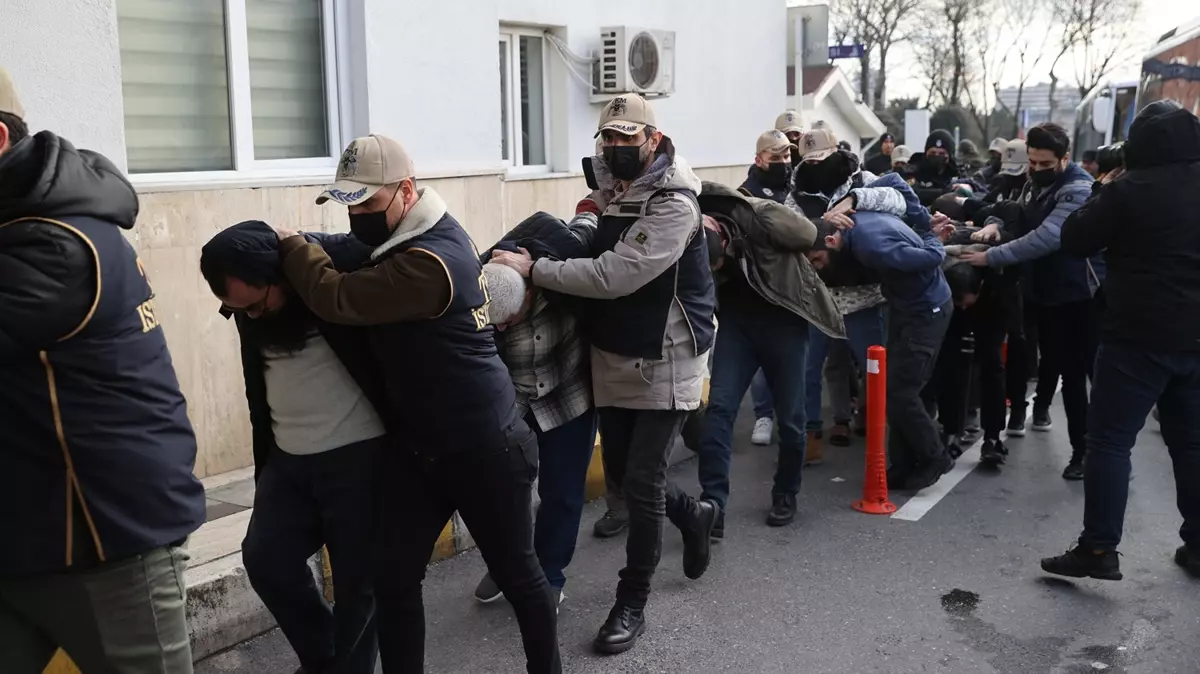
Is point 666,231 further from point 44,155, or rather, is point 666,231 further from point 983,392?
point 983,392

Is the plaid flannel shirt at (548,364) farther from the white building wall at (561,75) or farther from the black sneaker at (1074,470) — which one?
the black sneaker at (1074,470)

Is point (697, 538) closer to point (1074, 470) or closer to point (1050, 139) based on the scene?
point (1074, 470)

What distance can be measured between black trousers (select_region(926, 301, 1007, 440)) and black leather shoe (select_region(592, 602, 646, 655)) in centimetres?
308

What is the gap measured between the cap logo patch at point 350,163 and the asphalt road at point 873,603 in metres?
1.93

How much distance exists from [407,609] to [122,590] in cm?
95

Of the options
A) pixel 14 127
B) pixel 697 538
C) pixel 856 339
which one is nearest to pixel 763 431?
pixel 856 339

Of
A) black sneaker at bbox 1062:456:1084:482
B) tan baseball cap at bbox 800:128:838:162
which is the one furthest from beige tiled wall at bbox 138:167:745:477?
black sneaker at bbox 1062:456:1084:482

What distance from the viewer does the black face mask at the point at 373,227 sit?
132 inches

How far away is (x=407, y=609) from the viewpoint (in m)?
3.50

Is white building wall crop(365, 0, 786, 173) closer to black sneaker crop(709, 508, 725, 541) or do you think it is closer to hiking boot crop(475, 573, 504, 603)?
black sneaker crop(709, 508, 725, 541)

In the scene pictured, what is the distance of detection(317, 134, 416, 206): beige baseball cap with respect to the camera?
10.8 feet

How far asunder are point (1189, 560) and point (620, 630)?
8.59ft

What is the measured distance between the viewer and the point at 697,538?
A: 4.84 m

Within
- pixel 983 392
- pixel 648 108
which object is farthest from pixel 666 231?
pixel 983 392
